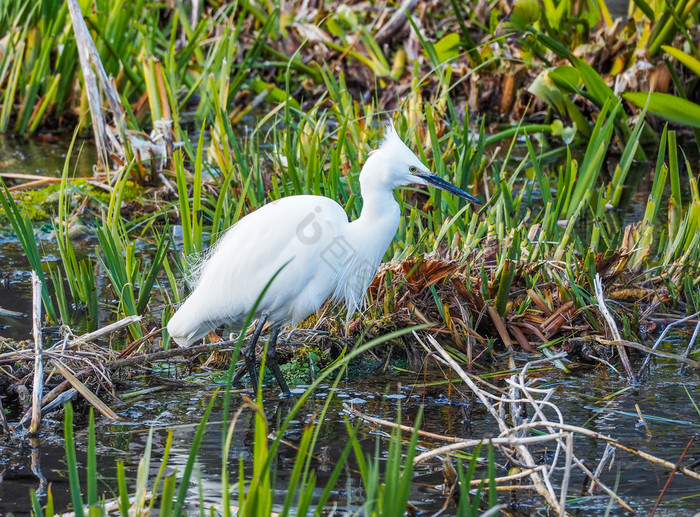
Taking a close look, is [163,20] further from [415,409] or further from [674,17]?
[415,409]

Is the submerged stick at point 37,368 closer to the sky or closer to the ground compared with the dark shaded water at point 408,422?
closer to the sky

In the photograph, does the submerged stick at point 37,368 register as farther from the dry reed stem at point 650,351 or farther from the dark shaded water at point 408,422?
the dry reed stem at point 650,351

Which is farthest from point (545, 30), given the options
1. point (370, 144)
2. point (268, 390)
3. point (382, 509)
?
point (382, 509)

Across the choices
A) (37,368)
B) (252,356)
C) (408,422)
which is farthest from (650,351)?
(37,368)

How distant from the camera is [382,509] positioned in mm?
1721

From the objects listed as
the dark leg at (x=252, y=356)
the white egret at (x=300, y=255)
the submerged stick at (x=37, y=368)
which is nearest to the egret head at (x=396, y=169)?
the white egret at (x=300, y=255)

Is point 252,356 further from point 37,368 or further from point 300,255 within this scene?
point 37,368

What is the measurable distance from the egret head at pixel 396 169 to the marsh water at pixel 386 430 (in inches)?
29.6

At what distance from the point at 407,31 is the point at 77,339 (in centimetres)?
578

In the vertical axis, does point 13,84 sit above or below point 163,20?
below

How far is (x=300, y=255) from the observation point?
3502mm

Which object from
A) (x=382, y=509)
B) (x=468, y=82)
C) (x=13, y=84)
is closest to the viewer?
(x=382, y=509)

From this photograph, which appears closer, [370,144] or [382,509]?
[382,509]

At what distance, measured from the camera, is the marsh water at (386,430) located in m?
2.58
